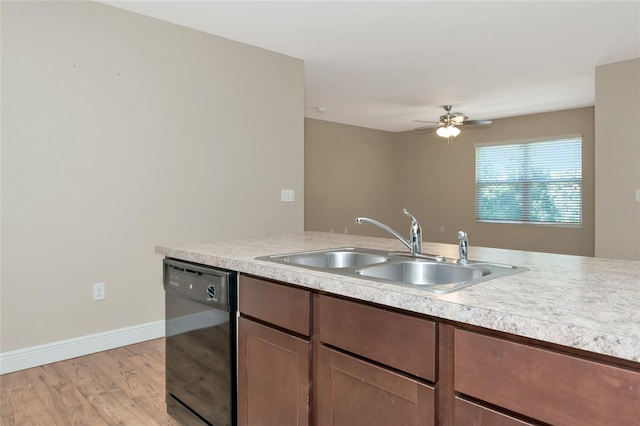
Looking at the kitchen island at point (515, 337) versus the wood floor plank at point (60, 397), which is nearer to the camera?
the kitchen island at point (515, 337)

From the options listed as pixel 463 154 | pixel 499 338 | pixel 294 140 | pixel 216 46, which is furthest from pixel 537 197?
pixel 499 338

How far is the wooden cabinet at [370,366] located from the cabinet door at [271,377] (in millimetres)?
61

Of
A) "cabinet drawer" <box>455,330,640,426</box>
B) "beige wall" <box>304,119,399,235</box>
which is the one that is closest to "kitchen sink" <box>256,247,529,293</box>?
"cabinet drawer" <box>455,330,640,426</box>

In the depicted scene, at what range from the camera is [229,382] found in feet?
5.36

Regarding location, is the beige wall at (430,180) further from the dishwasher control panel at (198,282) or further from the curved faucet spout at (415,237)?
the curved faucet spout at (415,237)

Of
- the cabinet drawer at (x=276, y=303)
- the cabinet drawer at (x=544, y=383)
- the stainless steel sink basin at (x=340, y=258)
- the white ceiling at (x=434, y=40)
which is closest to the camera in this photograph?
the cabinet drawer at (x=544, y=383)

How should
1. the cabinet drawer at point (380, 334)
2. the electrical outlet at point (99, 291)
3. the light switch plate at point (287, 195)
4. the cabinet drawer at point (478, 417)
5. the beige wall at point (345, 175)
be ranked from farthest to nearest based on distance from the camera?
the beige wall at point (345, 175) < the light switch plate at point (287, 195) < the electrical outlet at point (99, 291) < the cabinet drawer at point (380, 334) < the cabinet drawer at point (478, 417)

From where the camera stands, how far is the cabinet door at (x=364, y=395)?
1.05 m

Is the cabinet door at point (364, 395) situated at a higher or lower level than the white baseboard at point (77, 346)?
higher

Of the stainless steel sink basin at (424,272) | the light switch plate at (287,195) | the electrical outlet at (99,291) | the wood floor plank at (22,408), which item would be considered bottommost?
the wood floor plank at (22,408)

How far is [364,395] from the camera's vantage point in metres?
1.17

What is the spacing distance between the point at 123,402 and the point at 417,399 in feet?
6.16

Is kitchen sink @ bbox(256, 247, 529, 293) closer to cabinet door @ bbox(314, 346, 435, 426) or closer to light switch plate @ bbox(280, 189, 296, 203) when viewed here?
cabinet door @ bbox(314, 346, 435, 426)

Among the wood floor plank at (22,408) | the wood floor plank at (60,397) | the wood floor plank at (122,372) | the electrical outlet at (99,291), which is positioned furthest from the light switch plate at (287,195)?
the wood floor plank at (22,408)
